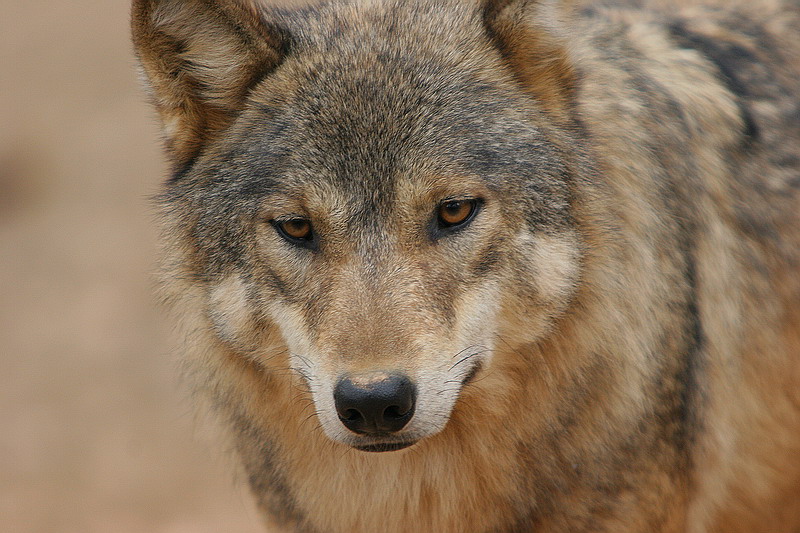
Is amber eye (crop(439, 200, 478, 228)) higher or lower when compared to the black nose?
higher

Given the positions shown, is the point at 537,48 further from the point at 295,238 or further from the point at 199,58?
the point at 199,58

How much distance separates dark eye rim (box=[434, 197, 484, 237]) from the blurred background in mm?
1503

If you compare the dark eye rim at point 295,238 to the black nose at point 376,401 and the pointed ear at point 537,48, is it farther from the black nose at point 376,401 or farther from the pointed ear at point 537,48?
the pointed ear at point 537,48

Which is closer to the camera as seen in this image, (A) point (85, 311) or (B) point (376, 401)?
(B) point (376, 401)

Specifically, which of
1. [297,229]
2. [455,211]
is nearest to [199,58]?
[297,229]

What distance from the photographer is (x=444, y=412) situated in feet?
8.86

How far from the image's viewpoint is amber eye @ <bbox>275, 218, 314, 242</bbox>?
9.57 feet

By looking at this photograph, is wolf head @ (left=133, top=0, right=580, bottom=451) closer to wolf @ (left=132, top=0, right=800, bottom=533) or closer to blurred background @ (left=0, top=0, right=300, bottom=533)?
wolf @ (left=132, top=0, right=800, bottom=533)

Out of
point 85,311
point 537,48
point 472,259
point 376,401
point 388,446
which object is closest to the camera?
point 376,401

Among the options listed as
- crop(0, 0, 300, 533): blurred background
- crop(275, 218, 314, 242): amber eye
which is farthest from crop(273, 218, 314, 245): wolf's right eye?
crop(0, 0, 300, 533): blurred background

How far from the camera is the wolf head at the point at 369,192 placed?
2721 millimetres

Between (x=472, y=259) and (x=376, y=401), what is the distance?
0.57 m

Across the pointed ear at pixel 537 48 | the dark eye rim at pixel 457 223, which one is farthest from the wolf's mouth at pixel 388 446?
the pointed ear at pixel 537 48

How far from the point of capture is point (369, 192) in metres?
2.84
